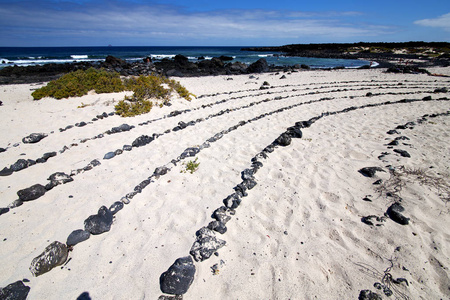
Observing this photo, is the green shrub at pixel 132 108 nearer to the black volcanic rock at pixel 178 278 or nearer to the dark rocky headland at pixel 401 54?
the black volcanic rock at pixel 178 278

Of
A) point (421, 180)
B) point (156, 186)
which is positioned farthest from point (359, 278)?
point (156, 186)

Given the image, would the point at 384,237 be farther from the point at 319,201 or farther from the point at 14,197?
the point at 14,197

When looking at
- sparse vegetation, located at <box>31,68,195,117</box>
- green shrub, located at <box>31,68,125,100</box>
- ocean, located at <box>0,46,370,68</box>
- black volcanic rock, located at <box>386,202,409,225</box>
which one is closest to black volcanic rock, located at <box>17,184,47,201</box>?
sparse vegetation, located at <box>31,68,195,117</box>

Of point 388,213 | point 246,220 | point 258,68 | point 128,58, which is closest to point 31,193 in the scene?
point 246,220

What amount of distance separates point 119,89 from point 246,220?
465 inches

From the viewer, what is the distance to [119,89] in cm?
1238

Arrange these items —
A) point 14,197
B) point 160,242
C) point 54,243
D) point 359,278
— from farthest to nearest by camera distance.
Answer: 1. point 14,197
2. point 160,242
3. point 54,243
4. point 359,278

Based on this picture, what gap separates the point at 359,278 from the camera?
2615mm

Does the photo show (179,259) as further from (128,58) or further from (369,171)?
(128,58)

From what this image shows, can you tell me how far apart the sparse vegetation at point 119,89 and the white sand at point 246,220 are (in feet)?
11.1

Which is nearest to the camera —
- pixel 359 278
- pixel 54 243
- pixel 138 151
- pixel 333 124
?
pixel 359 278

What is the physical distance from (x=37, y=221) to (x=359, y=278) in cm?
489

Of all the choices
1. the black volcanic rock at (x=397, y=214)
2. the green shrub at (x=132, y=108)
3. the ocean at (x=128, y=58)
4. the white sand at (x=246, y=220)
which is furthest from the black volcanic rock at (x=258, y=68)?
the black volcanic rock at (x=397, y=214)

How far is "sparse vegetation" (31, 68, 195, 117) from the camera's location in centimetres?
996
